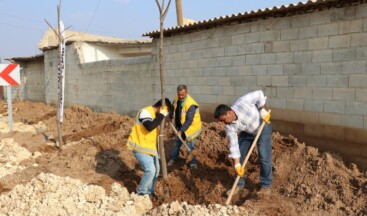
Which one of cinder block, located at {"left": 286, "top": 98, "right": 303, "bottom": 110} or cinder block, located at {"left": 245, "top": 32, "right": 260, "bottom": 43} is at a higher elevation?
cinder block, located at {"left": 245, "top": 32, "right": 260, "bottom": 43}

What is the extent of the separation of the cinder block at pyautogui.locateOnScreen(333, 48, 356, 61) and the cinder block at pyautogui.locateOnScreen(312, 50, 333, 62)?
0.07 metres

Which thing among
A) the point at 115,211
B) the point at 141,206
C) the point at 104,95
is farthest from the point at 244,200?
the point at 104,95

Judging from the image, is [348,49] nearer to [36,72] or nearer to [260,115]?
[260,115]

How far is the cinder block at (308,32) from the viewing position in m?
4.93

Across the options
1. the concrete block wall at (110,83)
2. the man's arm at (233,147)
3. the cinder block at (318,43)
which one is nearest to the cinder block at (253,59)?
the cinder block at (318,43)

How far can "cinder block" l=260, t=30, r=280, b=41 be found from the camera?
542 cm

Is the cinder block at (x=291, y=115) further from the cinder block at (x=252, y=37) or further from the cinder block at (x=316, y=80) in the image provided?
the cinder block at (x=252, y=37)

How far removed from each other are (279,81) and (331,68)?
2.97 feet

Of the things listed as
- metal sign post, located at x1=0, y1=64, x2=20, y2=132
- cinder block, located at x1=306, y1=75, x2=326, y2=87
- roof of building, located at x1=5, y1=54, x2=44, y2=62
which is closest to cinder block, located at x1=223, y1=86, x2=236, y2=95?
cinder block, located at x1=306, y1=75, x2=326, y2=87

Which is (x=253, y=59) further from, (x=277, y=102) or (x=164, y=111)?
(x=164, y=111)

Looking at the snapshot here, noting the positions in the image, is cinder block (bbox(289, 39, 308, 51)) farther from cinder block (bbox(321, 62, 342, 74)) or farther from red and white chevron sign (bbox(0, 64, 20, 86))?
red and white chevron sign (bbox(0, 64, 20, 86))

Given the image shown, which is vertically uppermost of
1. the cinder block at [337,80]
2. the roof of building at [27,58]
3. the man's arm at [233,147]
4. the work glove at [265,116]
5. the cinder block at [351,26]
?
the roof of building at [27,58]

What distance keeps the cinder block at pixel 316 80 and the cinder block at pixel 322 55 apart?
0.25m

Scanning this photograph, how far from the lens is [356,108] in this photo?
14.7 ft
